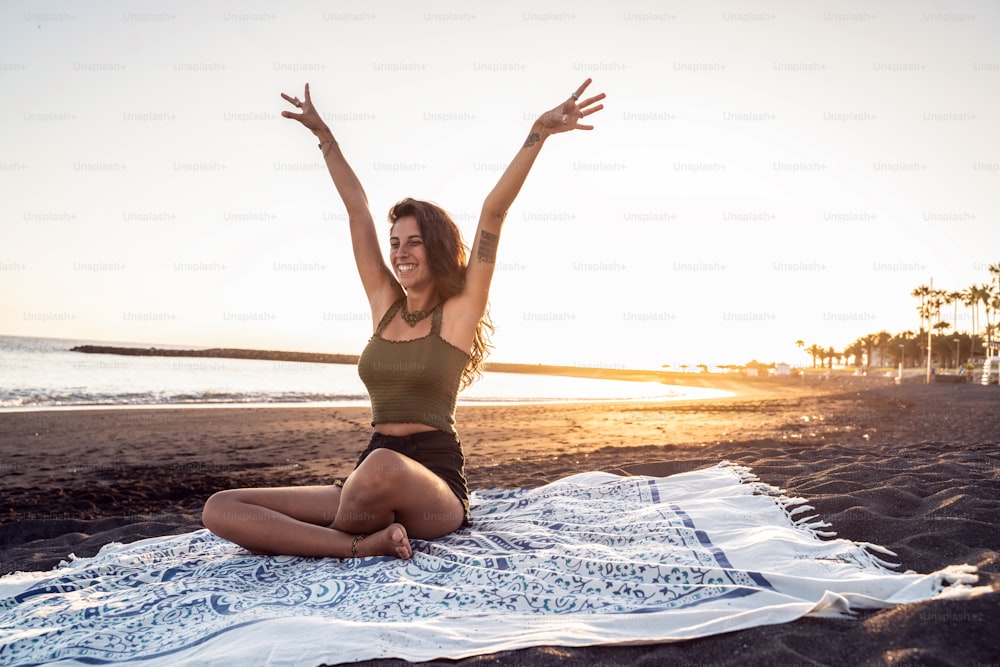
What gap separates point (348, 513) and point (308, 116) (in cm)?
264

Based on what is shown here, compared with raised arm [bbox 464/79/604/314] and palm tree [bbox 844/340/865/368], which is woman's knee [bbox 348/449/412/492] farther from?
palm tree [bbox 844/340/865/368]

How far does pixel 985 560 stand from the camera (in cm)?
207

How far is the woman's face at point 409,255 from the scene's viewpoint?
323cm

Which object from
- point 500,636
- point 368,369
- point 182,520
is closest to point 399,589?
point 500,636

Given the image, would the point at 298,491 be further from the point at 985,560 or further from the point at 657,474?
the point at 657,474

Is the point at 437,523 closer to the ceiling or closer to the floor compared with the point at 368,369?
closer to the floor

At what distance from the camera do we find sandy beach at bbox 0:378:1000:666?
1.65 metres

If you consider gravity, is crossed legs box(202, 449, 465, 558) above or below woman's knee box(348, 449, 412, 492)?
below

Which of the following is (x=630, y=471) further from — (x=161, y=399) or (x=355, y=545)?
(x=161, y=399)

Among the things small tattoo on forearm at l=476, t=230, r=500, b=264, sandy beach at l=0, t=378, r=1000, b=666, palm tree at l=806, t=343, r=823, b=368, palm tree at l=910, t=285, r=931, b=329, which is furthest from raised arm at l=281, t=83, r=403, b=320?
palm tree at l=806, t=343, r=823, b=368

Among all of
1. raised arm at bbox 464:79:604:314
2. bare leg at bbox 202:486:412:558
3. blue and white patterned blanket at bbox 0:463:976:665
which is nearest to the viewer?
blue and white patterned blanket at bbox 0:463:976:665

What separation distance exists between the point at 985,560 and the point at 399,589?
2.10 metres

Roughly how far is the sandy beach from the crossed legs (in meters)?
0.91

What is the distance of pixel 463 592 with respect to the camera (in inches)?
85.1
